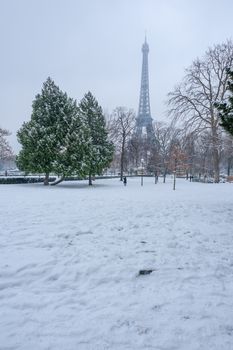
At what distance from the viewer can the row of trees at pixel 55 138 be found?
25719 millimetres

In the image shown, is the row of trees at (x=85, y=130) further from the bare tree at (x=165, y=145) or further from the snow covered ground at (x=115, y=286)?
the snow covered ground at (x=115, y=286)

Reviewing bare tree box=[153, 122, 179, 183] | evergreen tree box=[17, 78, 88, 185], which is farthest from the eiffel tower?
evergreen tree box=[17, 78, 88, 185]

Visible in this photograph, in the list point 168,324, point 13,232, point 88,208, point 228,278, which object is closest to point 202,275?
point 228,278

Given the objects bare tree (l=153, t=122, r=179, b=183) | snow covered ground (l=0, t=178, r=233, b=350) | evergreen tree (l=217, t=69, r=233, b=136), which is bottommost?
snow covered ground (l=0, t=178, r=233, b=350)

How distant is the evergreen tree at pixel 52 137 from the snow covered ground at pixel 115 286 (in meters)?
17.8

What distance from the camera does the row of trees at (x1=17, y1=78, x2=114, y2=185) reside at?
25.7 m

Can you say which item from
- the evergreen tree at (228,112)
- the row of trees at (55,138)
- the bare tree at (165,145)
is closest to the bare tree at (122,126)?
the bare tree at (165,145)

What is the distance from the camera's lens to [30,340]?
3018 mm

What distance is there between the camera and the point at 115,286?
4395mm

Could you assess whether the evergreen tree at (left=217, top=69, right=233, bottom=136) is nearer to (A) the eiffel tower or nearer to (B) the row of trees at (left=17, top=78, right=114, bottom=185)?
(B) the row of trees at (left=17, top=78, right=114, bottom=185)

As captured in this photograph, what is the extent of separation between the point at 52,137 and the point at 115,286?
22656mm

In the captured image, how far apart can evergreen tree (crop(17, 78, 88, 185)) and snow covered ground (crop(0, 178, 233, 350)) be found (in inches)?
702

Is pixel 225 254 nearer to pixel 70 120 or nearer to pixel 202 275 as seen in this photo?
pixel 202 275

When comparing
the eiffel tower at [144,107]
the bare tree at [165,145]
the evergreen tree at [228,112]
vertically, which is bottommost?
the evergreen tree at [228,112]
